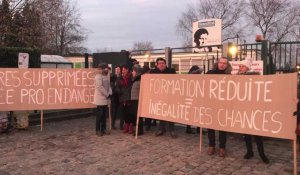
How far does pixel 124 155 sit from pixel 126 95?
9.42 feet

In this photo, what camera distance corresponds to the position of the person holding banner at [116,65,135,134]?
440 inches

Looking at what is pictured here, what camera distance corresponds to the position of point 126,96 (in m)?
11.2

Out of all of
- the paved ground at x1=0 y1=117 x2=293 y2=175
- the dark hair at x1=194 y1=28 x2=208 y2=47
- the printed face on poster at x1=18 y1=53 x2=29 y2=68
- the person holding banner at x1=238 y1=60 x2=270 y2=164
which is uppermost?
the dark hair at x1=194 y1=28 x2=208 y2=47

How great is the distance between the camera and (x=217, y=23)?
1717cm

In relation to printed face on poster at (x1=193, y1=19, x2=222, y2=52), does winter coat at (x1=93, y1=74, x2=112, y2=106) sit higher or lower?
lower

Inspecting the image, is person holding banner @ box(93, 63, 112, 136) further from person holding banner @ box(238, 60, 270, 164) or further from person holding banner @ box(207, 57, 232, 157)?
person holding banner @ box(238, 60, 270, 164)

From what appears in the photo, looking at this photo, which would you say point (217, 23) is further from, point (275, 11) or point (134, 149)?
point (275, 11)

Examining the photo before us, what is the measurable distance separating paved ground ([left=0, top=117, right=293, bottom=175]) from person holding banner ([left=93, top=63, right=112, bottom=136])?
357 mm

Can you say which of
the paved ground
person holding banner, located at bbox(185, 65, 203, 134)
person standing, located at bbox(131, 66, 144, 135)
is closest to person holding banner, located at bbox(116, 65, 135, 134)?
person standing, located at bbox(131, 66, 144, 135)

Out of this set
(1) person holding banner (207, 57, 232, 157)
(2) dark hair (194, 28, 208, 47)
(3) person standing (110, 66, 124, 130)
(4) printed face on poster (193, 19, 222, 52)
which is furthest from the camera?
(2) dark hair (194, 28, 208, 47)

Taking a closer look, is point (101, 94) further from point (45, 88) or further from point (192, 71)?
point (192, 71)

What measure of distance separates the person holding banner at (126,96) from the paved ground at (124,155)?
0.36m

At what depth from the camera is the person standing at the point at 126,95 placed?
11172mm

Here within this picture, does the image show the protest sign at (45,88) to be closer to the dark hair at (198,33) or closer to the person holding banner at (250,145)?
the person holding banner at (250,145)
